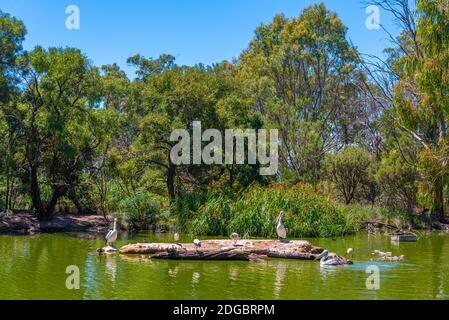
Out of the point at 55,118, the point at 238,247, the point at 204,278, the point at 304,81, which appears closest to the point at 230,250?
the point at 238,247

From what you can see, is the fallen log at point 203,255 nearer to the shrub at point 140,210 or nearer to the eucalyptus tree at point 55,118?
the shrub at point 140,210

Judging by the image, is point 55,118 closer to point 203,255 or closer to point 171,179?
point 171,179

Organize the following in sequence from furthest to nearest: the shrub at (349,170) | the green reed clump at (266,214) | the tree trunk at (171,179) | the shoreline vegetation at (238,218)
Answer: the shrub at (349,170), the tree trunk at (171,179), the shoreline vegetation at (238,218), the green reed clump at (266,214)

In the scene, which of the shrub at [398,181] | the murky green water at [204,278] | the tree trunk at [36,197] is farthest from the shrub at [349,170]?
the tree trunk at [36,197]

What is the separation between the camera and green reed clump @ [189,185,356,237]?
22.5 meters

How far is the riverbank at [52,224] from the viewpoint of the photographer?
23.6 meters

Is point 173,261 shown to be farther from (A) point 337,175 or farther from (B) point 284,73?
(B) point 284,73

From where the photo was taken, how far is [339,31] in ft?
134

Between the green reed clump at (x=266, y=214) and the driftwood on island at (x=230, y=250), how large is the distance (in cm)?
570

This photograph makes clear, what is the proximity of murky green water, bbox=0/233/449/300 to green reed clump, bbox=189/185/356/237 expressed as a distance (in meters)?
5.67

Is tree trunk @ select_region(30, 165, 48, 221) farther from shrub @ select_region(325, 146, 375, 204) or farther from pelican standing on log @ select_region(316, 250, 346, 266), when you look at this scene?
shrub @ select_region(325, 146, 375, 204)

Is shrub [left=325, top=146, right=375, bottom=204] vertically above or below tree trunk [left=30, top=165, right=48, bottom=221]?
above

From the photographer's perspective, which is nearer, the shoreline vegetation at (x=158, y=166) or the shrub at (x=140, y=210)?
the shoreline vegetation at (x=158, y=166)

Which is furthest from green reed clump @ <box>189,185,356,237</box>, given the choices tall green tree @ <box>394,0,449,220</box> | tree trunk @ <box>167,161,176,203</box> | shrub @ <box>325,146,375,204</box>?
shrub @ <box>325,146,375,204</box>
